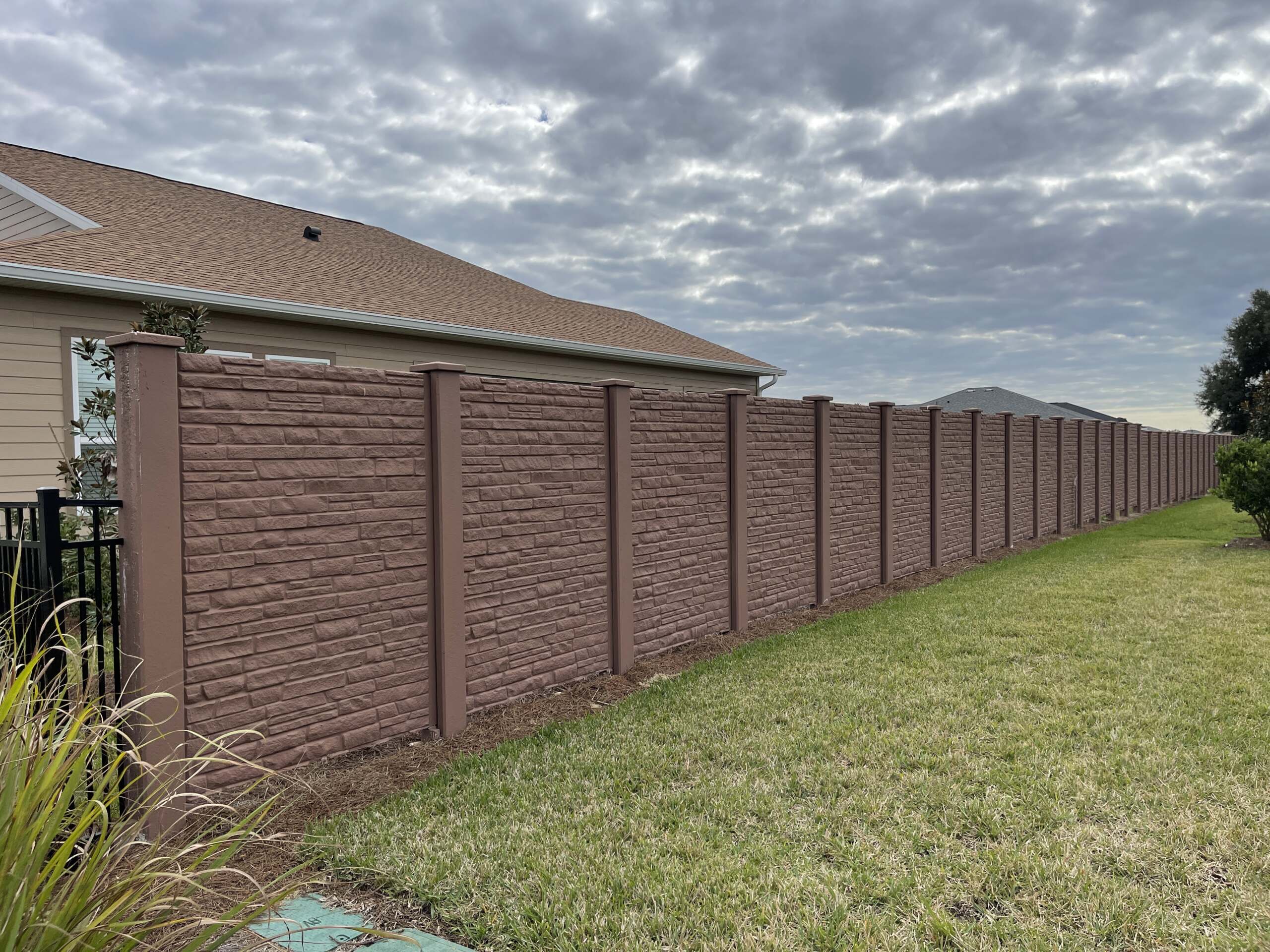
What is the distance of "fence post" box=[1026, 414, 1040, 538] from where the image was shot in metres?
15.5

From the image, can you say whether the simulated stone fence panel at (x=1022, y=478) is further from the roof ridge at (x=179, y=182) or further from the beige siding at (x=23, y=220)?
the beige siding at (x=23, y=220)

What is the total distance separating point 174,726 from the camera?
3.70 m

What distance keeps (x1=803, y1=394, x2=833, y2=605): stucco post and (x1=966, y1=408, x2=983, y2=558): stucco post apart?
5.01 meters

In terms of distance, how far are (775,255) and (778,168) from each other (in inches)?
178

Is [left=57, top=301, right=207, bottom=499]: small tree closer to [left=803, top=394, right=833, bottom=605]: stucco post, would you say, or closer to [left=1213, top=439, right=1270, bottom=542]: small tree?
[left=803, top=394, right=833, bottom=605]: stucco post

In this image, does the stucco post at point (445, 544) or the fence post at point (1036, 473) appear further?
the fence post at point (1036, 473)

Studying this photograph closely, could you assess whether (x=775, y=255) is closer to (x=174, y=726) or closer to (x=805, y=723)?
(x=805, y=723)

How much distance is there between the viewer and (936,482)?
11.8 metres

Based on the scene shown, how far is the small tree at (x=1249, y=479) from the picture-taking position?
13.7 meters

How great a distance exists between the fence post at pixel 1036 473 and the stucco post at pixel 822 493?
28.1 ft

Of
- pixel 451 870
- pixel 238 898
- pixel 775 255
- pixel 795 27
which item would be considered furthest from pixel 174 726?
pixel 775 255

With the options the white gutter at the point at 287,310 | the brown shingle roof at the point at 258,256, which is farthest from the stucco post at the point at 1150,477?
the white gutter at the point at 287,310

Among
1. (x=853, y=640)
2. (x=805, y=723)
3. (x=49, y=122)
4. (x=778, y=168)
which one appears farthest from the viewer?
(x=778, y=168)

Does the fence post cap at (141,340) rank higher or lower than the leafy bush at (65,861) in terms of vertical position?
higher
